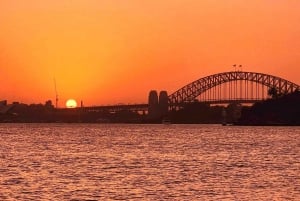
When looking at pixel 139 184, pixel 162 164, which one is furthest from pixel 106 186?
pixel 162 164

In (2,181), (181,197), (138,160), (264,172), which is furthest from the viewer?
(138,160)

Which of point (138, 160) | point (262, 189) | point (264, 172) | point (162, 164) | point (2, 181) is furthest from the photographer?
point (138, 160)

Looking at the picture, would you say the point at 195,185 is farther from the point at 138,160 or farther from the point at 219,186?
the point at 138,160

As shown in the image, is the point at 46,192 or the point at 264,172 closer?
the point at 46,192

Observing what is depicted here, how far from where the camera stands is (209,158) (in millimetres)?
73938

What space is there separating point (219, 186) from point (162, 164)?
1780 centimetres

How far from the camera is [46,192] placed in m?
43.8

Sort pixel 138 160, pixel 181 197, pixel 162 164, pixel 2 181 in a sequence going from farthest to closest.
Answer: pixel 138 160 < pixel 162 164 < pixel 2 181 < pixel 181 197

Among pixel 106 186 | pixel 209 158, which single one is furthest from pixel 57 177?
pixel 209 158

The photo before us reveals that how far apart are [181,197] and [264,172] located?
16454 mm

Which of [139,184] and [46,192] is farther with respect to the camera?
[139,184]

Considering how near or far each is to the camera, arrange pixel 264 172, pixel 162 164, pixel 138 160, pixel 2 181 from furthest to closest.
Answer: pixel 138 160 < pixel 162 164 < pixel 264 172 < pixel 2 181

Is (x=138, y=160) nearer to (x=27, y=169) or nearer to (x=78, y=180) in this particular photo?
(x=27, y=169)

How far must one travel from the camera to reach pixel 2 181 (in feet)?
161
